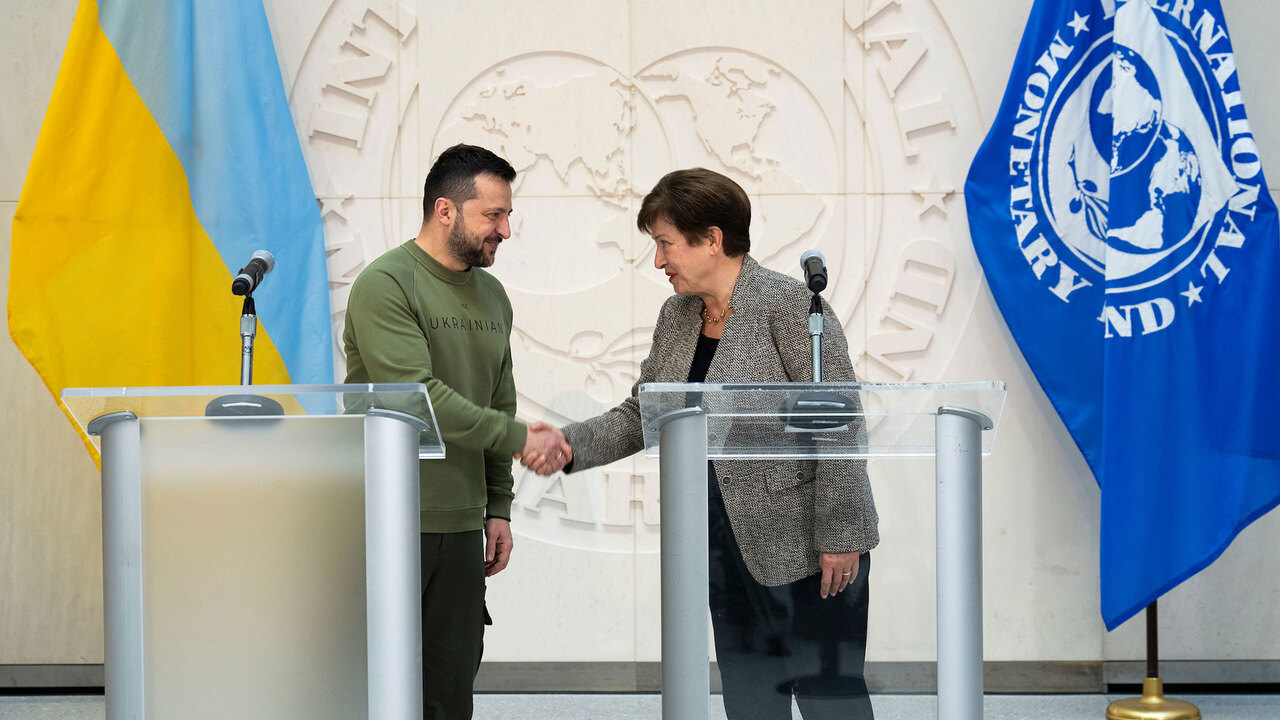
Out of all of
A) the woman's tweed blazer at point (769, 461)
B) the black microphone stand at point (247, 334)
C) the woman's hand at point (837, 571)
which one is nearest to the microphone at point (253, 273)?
the black microphone stand at point (247, 334)

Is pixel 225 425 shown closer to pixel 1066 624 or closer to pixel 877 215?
pixel 877 215

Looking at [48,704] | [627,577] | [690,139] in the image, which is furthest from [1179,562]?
[48,704]

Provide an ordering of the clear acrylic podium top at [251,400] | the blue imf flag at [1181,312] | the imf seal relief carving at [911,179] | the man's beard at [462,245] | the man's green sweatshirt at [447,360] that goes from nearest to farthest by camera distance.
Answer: the clear acrylic podium top at [251,400] < the man's green sweatshirt at [447,360] < the man's beard at [462,245] < the blue imf flag at [1181,312] < the imf seal relief carving at [911,179]

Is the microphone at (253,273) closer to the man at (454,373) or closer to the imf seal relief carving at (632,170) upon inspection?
the man at (454,373)

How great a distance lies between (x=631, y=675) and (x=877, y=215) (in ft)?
5.82

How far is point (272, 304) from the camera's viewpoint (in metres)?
3.52

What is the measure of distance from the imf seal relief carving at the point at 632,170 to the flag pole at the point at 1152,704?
1065 mm

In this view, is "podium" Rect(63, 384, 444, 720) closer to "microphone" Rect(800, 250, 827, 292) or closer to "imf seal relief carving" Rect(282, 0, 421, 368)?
"microphone" Rect(800, 250, 827, 292)

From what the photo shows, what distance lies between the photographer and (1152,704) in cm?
342

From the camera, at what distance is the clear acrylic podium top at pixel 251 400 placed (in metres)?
1.56

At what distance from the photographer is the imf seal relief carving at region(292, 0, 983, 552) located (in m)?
3.71

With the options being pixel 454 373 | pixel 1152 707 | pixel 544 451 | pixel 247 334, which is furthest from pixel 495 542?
pixel 1152 707

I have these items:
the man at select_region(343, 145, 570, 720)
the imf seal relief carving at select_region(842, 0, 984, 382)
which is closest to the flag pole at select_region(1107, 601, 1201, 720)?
the imf seal relief carving at select_region(842, 0, 984, 382)

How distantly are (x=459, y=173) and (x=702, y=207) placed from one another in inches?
23.2
